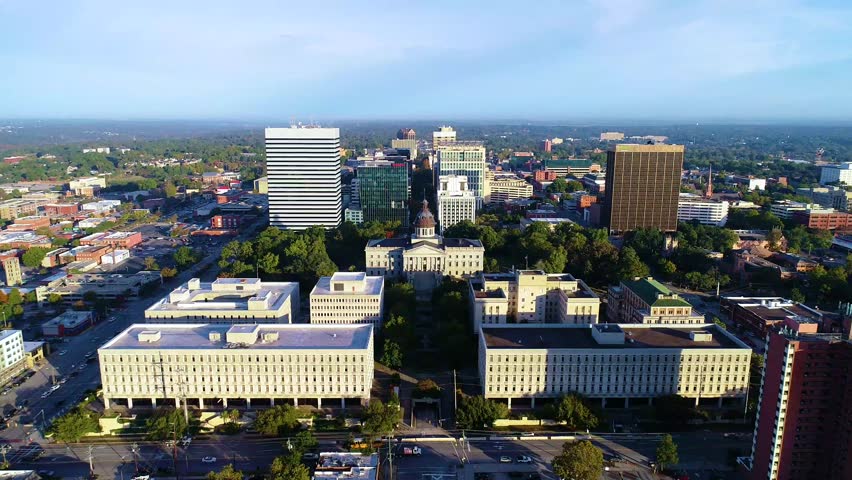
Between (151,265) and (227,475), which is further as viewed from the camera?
(151,265)

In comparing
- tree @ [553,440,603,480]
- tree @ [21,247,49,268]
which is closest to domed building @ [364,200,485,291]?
tree @ [553,440,603,480]

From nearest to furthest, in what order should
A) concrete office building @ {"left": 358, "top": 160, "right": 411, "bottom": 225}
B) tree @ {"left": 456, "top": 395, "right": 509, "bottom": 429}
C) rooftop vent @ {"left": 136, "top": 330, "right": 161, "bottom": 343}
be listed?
tree @ {"left": 456, "top": 395, "right": 509, "bottom": 429}
rooftop vent @ {"left": 136, "top": 330, "right": 161, "bottom": 343}
concrete office building @ {"left": 358, "top": 160, "right": 411, "bottom": 225}

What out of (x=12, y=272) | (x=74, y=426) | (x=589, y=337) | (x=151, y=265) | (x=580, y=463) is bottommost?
(x=74, y=426)

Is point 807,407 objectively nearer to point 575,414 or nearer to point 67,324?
point 575,414

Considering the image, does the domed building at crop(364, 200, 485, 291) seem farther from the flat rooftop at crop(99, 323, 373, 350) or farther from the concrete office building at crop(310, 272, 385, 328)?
the flat rooftop at crop(99, 323, 373, 350)

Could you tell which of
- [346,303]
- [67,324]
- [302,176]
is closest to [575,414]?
[346,303]

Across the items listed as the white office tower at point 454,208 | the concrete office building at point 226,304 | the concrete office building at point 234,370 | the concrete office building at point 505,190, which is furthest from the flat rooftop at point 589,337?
the concrete office building at point 505,190
